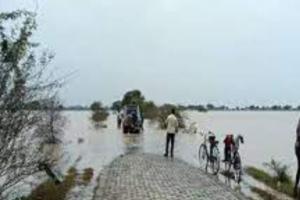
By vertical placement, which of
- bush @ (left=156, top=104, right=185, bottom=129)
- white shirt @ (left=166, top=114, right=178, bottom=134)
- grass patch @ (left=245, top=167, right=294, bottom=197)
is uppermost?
bush @ (left=156, top=104, right=185, bottom=129)

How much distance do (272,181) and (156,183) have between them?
635cm

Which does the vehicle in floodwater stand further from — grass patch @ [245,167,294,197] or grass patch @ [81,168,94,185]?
grass patch @ [81,168,94,185]

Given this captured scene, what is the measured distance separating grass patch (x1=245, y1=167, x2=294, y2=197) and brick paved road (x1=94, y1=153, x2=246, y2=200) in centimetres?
212

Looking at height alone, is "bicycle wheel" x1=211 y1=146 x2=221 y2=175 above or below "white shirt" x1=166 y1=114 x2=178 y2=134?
below

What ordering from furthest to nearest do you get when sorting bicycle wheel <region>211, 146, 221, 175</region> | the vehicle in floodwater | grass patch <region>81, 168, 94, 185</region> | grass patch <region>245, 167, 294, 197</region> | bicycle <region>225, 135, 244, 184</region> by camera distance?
1. the vehicle in floodwater
2. bicycle wheel <region>211, 146, 221, 175</region>
3. bicycle <region>225, 135, 244, 184</region>
4. grass patch <region>245, 167, 294, 197</region>
5. grass patch <region>81, 168, 94, 185</region>

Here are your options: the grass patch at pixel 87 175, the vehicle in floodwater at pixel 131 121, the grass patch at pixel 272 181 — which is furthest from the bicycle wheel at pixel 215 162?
the vehicle in floodwater at pixel 131 121

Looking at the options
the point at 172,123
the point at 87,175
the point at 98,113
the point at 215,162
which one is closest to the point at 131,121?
the point at 172,123

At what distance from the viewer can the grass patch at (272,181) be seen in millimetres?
20944

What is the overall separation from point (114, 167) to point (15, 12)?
43.8ft

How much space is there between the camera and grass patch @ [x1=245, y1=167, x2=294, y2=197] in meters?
20.9

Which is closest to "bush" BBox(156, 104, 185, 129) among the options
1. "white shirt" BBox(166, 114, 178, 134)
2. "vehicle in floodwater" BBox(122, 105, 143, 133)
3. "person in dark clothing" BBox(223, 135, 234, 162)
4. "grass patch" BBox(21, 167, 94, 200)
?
"vehicle in floodwater" BBox(122, 105, 143, 133)

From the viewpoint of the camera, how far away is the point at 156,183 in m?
18.9

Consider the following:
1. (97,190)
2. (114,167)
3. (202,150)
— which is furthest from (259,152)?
(97,190)

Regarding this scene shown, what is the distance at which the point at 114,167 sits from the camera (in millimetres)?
24438
